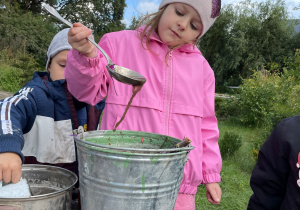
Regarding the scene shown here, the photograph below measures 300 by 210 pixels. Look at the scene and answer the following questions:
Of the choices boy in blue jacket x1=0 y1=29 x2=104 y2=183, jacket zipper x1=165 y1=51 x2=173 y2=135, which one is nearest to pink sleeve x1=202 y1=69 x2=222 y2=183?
jacket zipper x1=165 y1=51 x2=173 y2=135

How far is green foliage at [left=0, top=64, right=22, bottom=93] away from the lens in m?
10.5

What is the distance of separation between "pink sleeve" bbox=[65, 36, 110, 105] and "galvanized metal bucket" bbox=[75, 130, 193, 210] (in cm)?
38

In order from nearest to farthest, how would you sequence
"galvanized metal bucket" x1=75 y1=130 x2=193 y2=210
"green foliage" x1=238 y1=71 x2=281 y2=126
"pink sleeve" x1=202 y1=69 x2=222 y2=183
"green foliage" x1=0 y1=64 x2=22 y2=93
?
"galvanized metal bucket" x1=75 y1=130 x2=193 y2=210, "pink sleeve" x1=202 y1=69 x2=222 y2=183, "green foliage" x1=238 y1=71 x2=281 y2=126, "green foliage" x1=0 y1=64 x2=22 y2=93

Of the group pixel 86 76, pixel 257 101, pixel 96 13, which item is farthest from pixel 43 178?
pixel 96 13

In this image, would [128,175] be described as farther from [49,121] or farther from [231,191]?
[231,191]

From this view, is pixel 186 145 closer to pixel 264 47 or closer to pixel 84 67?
pixel 84 67

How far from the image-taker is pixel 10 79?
10945mm

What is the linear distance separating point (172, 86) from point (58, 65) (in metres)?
0.83

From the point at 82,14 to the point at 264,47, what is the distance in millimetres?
15533

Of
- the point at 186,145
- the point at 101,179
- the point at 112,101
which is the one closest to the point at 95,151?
the point at 101,179

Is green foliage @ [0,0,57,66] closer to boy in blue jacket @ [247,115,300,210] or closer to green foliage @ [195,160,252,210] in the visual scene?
green foliage @ [195,160,252,210]

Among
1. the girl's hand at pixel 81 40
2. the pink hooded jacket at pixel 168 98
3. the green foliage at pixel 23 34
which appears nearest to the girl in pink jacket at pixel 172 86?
the pink hooded jacket at pixel 168 98

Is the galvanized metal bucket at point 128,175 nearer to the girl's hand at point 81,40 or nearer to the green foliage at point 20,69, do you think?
the girl's hand at point 81,40

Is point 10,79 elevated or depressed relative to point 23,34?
depressed
